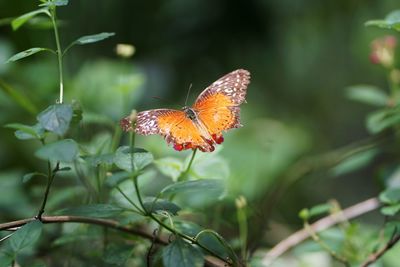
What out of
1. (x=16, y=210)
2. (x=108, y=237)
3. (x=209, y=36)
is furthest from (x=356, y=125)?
(x=108, y=237)

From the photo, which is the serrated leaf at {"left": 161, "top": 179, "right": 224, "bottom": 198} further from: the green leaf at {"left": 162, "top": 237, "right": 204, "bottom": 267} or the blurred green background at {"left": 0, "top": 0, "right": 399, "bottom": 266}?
the blurred green background at {"left": 0, "top": 0, "right": 399, "bottom": 266}

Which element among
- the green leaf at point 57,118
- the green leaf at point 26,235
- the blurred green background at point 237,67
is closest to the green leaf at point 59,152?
the green leaf at point 57,118

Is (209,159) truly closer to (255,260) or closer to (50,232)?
(255,260)

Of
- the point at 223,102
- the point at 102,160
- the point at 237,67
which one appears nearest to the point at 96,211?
the point at 102,160

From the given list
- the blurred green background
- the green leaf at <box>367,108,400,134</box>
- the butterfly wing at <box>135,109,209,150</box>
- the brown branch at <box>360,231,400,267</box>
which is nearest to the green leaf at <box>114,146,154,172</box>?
the butterfly wing at <box>135,109,209,150</box>

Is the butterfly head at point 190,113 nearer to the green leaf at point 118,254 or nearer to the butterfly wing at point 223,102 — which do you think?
the butterfly wing at point 223,102

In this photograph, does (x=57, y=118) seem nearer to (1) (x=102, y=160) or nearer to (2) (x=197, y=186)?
(1) (x=102, y=160)
